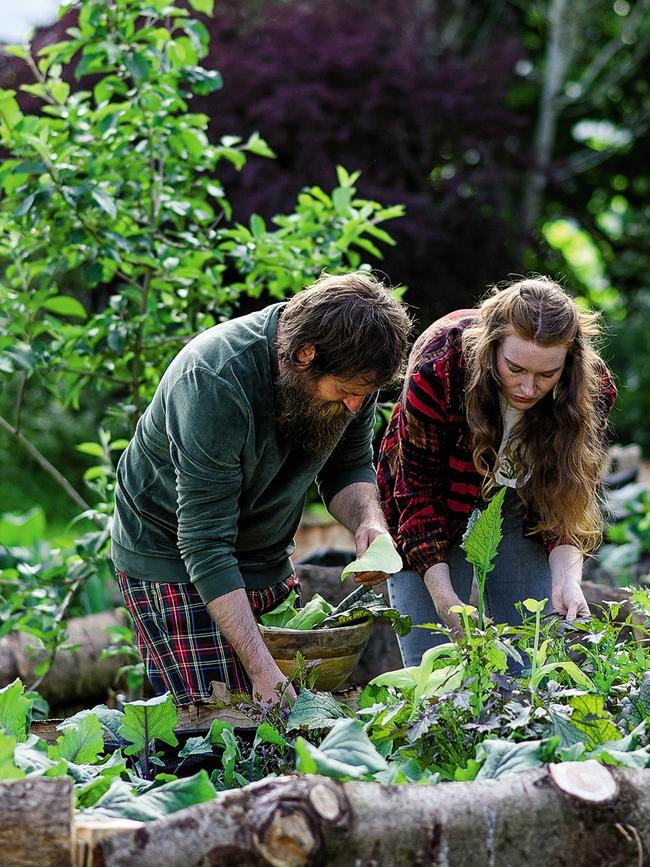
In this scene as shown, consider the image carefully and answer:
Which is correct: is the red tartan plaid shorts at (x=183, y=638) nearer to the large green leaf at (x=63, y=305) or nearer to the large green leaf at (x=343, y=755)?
the large green leaf at (x=343, y=755)

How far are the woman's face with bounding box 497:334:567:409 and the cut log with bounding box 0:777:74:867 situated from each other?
1.42 m

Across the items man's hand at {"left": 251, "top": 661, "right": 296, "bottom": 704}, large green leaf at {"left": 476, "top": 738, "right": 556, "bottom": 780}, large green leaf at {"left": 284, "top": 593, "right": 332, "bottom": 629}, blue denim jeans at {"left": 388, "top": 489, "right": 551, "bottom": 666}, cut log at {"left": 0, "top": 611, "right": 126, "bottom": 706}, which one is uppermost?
large green leaf at {"left": 476, "top": 738, "right": 556, "bottom": 780}

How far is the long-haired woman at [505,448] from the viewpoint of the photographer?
262 cm

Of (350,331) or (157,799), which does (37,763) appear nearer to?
(157,799)

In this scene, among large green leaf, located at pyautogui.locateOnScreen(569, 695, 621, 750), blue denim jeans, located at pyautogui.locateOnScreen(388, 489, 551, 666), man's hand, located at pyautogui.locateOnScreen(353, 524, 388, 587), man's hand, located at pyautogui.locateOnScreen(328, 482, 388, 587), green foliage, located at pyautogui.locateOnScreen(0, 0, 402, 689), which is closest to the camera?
large green leaf, located at pyautogui.locateOnScreen(569, 695, 621, 750)

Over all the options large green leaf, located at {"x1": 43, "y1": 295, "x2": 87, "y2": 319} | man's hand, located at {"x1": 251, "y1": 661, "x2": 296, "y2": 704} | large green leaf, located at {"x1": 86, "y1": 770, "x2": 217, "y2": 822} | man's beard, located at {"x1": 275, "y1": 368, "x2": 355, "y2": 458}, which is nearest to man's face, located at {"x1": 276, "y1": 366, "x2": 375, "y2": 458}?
man's beard, located at {"x1": 275, "y1": 368, "x2": 355, "y2": 458}

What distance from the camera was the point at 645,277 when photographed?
36.1 feet

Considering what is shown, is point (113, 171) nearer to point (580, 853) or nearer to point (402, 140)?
point (580, 853)

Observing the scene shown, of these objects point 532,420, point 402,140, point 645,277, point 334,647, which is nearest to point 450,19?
point 402,140

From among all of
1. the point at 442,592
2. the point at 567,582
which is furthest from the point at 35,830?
the point at 567,582

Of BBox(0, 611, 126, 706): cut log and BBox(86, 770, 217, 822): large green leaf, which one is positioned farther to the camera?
BBox(0, 611, 126, 706): cut log

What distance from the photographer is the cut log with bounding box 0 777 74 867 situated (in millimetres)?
1612

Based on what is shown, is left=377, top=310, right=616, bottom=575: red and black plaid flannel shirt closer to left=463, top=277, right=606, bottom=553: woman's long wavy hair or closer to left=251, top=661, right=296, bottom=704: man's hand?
left=463, top=277, right=606, bottom=553: woman's long wavy hair

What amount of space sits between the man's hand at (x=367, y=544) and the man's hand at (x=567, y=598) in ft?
1.48
